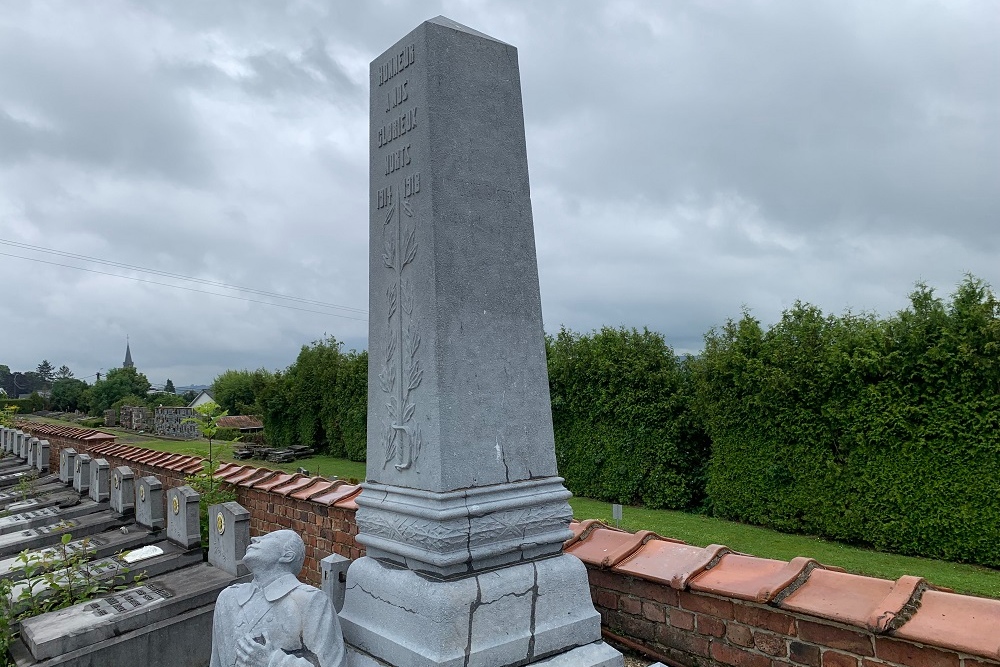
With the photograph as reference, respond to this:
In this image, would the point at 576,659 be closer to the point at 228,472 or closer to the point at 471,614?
the point at 471,614

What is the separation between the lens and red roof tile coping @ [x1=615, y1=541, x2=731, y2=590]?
2.62 metres

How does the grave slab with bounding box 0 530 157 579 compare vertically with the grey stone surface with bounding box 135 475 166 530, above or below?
below

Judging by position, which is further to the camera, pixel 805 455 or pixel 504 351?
pixel 805 455

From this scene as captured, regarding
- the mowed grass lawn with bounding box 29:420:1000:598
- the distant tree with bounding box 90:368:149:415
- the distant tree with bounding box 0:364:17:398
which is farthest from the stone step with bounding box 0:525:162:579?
the distant tree with bounding box 0:364:17:398

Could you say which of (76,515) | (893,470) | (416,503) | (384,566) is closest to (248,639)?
(384,566)

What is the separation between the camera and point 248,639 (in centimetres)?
224

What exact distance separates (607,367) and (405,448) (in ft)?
27.5

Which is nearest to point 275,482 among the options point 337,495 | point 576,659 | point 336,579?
point 337,495

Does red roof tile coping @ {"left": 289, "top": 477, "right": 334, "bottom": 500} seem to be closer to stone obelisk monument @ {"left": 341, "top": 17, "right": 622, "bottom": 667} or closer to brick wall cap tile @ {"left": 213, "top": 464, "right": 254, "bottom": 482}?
brick wall cap tile @ {"left": 213, "top": 464, "right": 254, "bottom": 482}

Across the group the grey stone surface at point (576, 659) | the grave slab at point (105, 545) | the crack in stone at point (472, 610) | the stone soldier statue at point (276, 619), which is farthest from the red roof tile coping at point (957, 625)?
the grave slab at point (105, 545)

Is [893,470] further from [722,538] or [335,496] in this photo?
[335,496]

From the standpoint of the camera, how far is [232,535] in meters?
4.68

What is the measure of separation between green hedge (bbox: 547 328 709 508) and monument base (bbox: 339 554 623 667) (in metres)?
7.72

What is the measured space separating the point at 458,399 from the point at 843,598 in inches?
60.6
